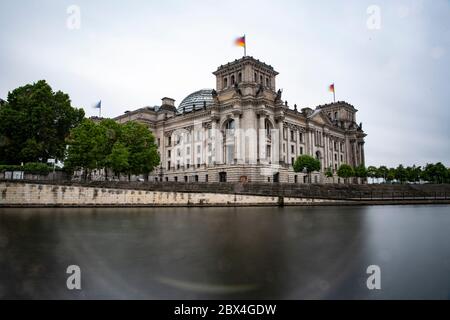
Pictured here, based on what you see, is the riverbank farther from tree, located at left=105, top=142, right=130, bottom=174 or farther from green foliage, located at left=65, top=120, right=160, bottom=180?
green foliage, located at left=65, top=120, right=160, bottom=180

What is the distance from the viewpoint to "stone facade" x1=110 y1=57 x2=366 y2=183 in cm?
6206

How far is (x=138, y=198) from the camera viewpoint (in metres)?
36.9

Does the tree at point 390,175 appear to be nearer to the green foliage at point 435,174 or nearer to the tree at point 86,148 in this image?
the green foliage at point 435,174

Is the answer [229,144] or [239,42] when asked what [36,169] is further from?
[239,42]

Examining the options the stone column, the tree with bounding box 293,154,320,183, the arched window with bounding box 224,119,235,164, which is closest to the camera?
the stone column

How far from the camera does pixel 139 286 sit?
5.48 metres

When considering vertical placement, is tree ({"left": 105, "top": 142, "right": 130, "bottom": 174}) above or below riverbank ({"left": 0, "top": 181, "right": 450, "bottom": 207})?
above

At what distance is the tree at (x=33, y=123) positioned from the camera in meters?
45.1

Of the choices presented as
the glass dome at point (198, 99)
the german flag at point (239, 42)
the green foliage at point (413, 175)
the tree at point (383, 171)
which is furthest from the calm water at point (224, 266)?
the green foliage at point (413, 175)

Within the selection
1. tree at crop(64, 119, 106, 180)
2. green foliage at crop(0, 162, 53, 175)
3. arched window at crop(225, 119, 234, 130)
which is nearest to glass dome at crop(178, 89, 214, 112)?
arched window at crop(225, 119, 234, 130)

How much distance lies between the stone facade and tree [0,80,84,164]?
29536 millimetres

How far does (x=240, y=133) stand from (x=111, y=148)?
25.5m

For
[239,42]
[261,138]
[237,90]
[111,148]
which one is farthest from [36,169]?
[239,42]
